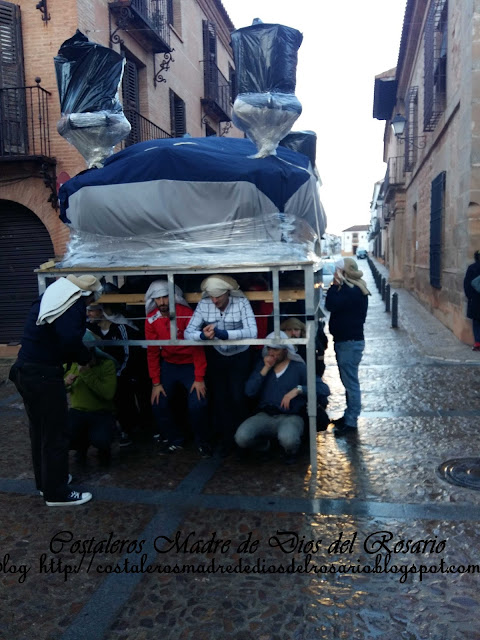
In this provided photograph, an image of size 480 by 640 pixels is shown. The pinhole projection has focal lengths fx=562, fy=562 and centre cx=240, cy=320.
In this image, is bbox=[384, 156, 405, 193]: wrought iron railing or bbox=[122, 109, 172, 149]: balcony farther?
bbox=[384, 156, 405, 193]: wrought iron railing

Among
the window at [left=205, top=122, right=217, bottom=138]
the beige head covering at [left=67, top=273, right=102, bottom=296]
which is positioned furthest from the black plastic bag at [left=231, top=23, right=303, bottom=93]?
the window at [left=205, top=122, right=217, bottom=138]

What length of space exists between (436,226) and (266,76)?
9.40 metres

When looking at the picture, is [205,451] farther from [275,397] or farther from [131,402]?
[131,402]

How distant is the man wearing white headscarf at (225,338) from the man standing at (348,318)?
0.95 m

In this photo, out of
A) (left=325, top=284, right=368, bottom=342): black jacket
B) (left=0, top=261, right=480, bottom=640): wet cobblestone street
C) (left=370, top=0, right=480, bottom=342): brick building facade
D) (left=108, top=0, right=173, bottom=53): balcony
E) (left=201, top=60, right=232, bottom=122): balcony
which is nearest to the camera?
(left=0, top=261, right=480, bottom=640): wet cobblestone street

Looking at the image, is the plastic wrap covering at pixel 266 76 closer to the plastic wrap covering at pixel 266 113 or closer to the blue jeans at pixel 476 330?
the plastic wrap covering at pixel 266 113

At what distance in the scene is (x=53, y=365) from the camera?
409 cm

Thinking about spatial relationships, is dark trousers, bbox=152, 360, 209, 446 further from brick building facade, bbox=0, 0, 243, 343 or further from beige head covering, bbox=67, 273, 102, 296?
brick building facade, bbox=0, 0, 243, 343

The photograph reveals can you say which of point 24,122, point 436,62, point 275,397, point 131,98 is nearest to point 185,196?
point 275,397

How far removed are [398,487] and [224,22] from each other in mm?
21307

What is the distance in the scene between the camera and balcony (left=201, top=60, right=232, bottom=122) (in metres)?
18.7

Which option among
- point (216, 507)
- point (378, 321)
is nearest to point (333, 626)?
point (216, 507)

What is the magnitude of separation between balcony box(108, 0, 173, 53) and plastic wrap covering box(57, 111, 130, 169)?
7066 mm

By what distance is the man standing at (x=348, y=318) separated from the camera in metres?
5.43
